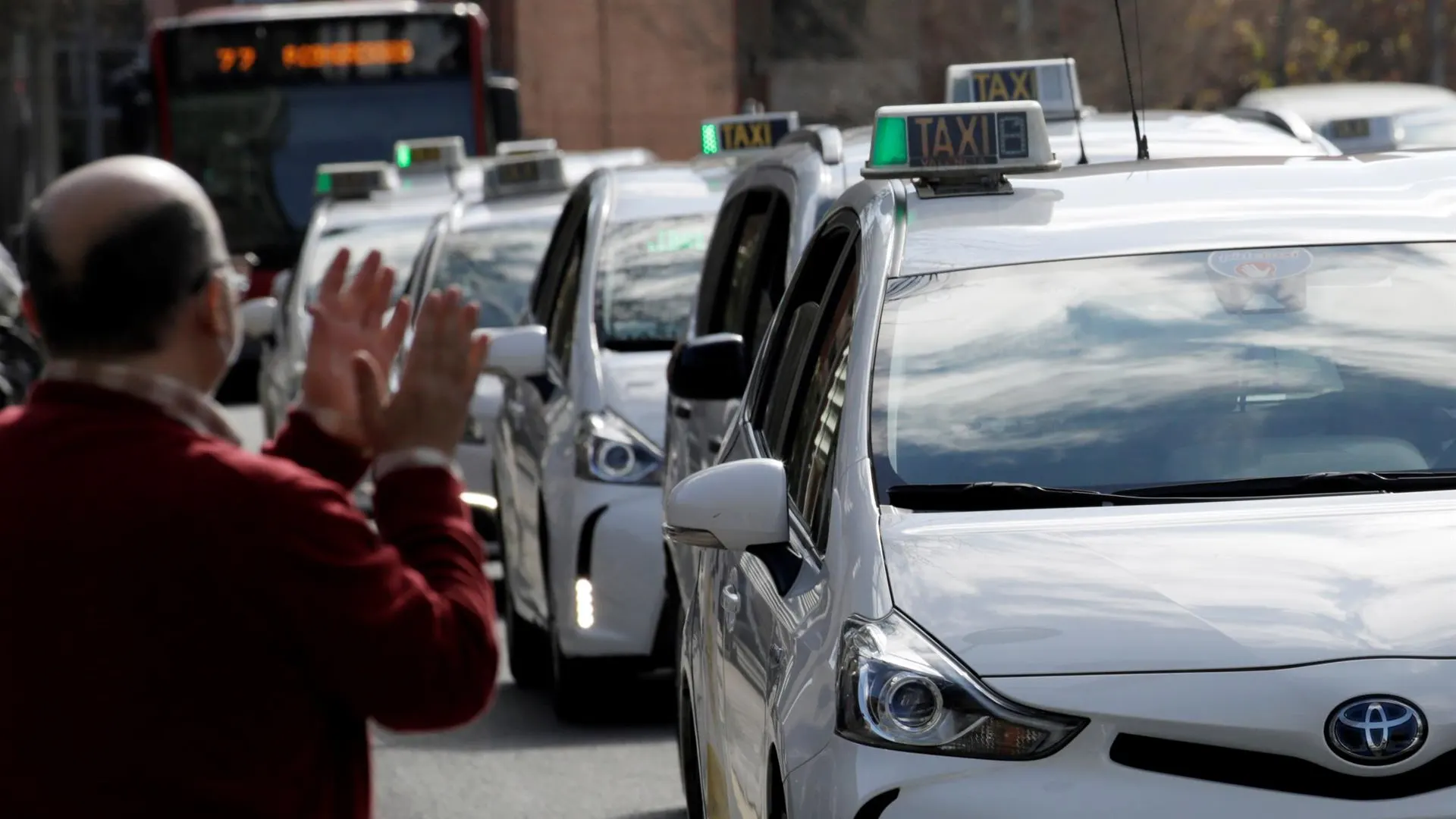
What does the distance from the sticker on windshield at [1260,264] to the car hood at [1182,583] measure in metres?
0.72

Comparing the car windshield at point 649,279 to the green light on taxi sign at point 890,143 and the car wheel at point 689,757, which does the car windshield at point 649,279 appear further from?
the green light on taxi sign at point 890,143

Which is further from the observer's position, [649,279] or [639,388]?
[649,279]

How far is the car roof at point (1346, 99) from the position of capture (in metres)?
23.6

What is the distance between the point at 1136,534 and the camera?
4363mm

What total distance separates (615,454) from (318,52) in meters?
15.8

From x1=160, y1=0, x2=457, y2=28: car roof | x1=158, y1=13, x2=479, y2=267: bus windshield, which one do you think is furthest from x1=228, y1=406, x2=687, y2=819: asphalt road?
x1=160, y1=0, x2=457, y2=28: car roof

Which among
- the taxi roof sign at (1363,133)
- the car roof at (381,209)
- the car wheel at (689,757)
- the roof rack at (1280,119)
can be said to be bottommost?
the car wheel at (689,757)

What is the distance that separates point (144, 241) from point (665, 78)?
48.6 meters

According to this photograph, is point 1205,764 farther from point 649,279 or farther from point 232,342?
point 649,279

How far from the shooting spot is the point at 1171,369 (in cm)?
500

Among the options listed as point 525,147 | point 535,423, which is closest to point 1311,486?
point 535,423

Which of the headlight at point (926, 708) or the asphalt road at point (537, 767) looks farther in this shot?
the asphalt road at point (537, 767)

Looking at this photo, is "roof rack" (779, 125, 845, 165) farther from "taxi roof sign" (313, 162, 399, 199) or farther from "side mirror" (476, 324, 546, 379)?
"taxi roof sign" (313, 162, 399, 199)

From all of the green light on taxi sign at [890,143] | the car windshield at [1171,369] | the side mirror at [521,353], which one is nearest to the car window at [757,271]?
the side mirror at [521,353]
